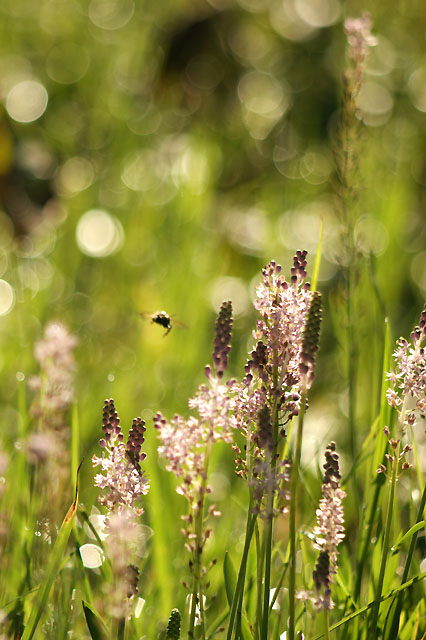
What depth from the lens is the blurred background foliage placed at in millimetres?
2893

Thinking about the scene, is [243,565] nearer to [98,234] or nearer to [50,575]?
[50,575]

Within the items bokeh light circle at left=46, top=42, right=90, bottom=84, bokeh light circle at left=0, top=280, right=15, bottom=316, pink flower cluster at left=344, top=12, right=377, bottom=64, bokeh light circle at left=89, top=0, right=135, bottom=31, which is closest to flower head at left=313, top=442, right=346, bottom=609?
pink flower cluster at left=344, top=12, right=377, bottom=64

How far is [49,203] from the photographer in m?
4.54

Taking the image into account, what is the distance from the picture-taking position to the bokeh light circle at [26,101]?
488 cm

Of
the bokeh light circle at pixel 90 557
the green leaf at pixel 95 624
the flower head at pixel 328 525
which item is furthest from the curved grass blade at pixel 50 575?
the bokeh light circle at pixel 90 557

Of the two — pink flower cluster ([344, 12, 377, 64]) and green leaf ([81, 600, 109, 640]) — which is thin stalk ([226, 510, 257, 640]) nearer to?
green leaf ([81, 600, 109, 640])

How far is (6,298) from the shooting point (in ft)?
11.8

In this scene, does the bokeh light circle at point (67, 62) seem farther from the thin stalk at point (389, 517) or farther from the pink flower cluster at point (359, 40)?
the thin stalk at point (389, 517)

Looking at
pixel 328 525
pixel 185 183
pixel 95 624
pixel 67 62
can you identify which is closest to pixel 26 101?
pixel 67 62

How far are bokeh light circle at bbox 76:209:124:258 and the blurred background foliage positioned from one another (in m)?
0.01

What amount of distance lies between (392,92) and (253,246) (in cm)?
219

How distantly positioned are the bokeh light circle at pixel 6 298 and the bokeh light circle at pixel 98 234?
0.37 metres

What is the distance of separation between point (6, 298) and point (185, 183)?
3.10ft

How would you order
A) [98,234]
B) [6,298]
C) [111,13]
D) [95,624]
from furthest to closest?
[111,13]
[98,234]
[6,298]
[95,624]
